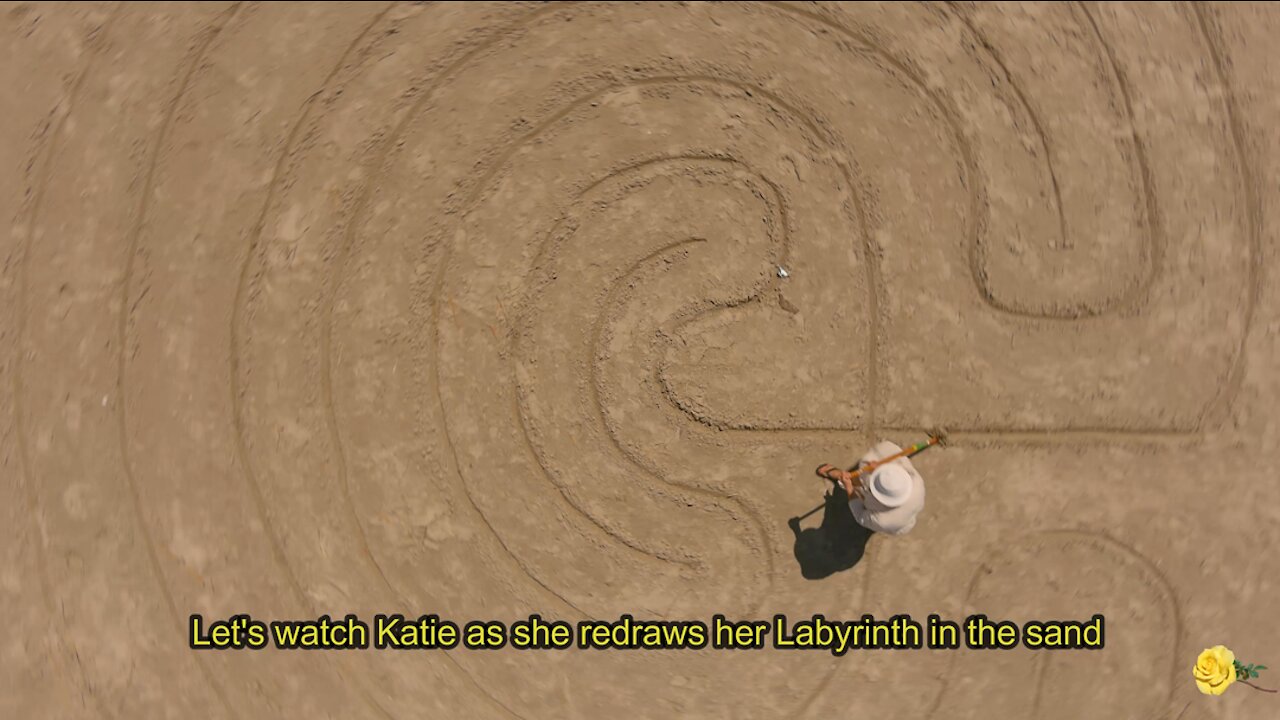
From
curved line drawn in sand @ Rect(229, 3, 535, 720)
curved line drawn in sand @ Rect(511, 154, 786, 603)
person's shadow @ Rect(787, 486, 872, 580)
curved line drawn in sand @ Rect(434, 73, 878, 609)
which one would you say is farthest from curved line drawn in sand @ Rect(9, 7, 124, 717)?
person's shadow @ Rect(787, 486, 872, 580)

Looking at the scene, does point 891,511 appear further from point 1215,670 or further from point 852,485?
point 1215,670

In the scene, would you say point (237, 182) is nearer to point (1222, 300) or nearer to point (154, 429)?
point (154, 429)

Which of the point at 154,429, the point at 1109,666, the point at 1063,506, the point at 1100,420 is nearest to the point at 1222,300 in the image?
the point at 1100,420

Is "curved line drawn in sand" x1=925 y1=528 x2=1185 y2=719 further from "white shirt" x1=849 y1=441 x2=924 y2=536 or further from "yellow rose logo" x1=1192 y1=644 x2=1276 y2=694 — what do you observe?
"white shirt" x1=849 y1=441 x2=924 y2=536

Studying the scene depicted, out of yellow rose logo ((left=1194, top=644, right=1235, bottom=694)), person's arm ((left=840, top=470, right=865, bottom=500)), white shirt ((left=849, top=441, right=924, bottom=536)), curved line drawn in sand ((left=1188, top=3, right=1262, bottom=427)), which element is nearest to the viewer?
white shirt ((left=849, top=441, right=924, bottom=536))

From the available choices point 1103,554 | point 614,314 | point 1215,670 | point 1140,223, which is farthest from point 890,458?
point 1215,670

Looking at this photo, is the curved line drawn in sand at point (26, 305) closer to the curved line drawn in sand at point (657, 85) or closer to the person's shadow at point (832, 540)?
the curved line drawn in sand at point (657, 85)
